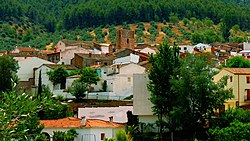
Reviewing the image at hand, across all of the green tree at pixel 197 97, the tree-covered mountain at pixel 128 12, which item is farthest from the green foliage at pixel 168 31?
the green tree at pixel 197 97

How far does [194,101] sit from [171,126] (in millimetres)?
2367

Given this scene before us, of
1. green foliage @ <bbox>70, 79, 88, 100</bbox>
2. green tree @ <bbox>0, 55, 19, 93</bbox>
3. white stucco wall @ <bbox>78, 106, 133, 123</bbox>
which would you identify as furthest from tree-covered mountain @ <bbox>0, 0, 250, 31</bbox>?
white stucco wall @ <bbox>78, 106, 133, 123</bbox>

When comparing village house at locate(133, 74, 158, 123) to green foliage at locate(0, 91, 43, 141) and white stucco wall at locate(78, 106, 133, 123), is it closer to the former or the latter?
white stucco wall at locate(78, 106, 133, 123)

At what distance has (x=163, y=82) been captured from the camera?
124 ft

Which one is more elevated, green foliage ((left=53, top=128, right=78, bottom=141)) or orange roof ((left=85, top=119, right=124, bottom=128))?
orange roof ((left=85, top=119, right=124, bottom=128))

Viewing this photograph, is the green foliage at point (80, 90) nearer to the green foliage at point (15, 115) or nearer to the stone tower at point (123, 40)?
the stone tower at point (123, 40)

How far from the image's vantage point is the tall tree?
3681cm

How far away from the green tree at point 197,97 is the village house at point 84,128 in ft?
17.7

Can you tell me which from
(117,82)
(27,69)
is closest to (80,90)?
(117,82)

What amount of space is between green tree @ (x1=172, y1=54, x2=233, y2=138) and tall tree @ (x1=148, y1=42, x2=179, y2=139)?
1.00m

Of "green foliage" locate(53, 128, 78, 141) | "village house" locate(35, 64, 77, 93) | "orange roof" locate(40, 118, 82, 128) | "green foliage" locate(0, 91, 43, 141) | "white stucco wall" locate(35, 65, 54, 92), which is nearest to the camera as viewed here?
"green foliage" locate(0, 91, 43, 141)

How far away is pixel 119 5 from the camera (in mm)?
141500

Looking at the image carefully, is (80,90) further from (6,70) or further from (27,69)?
(27,69)

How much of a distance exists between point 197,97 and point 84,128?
8.08m
